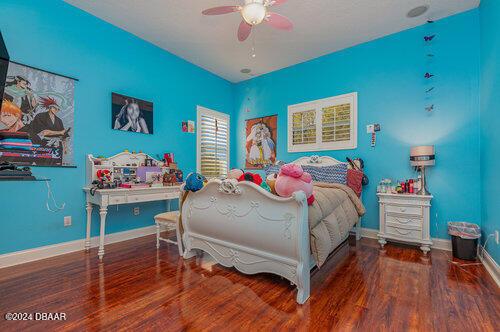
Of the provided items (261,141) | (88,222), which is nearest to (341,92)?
(261,141)

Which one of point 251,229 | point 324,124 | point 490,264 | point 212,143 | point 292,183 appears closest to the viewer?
point 292,183

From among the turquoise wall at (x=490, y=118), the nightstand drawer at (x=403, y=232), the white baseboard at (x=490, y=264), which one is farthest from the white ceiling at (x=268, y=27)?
the white baseboard at (x=490, y=264)

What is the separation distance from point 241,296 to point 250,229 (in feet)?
1.78

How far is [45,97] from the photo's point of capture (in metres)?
2.76

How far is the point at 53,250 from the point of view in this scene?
9.19 ft

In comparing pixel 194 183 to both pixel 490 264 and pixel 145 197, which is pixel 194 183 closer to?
pixel 145 197

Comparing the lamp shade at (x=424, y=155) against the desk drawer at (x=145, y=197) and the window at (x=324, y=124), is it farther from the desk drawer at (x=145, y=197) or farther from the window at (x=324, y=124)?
the desk drawer at (x=145, y=197)

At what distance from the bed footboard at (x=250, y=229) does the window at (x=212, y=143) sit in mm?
2166

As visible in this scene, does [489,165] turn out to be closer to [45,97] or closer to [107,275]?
[107,275]

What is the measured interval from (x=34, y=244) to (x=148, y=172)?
1522 mm

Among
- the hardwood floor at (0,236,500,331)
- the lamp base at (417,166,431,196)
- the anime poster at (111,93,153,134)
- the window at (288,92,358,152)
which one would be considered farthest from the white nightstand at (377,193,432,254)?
the anime poster at (111,93,153,134)

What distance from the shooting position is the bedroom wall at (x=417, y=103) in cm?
300

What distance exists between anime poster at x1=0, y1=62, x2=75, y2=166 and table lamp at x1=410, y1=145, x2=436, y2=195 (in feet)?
14.5

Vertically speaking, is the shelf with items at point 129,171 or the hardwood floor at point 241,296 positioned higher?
the shelf with items at point 129,171
